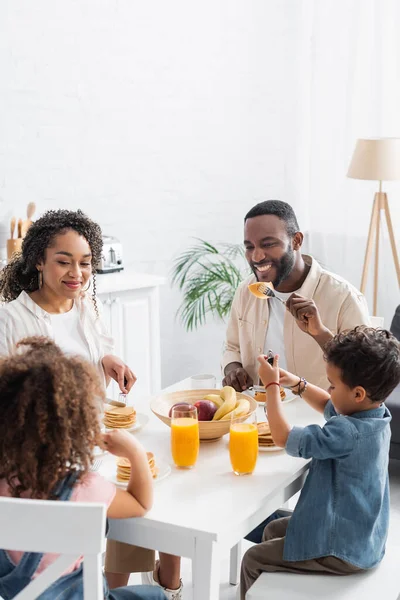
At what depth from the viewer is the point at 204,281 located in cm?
444

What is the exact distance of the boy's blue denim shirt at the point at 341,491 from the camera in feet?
5.75

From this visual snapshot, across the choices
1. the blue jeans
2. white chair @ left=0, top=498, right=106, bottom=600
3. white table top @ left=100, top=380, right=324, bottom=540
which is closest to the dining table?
white table top @ left=100, top=380, right=324, bottom=540

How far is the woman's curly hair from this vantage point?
4.36ft

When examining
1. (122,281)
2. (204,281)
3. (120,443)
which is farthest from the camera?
(204,281)

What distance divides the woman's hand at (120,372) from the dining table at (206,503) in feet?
0.83

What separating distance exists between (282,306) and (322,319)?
156mm

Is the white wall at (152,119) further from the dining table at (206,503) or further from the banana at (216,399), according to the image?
the dining table at (206,503)

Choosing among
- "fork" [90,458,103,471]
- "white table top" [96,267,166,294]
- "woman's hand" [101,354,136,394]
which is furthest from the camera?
"white table top" [96,267,166,294]

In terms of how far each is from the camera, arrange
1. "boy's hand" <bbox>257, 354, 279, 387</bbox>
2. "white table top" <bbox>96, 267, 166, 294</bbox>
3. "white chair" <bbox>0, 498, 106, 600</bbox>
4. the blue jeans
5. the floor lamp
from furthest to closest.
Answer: the floor lamp, "white table top" <bbox>96, 267, 166, 294</bbox>, "boy's hand" <bbox>257, 354, 279, 387</bbox>, the blue jeans, "white chair" <bbox>0, 498, 106, 600</bbox>

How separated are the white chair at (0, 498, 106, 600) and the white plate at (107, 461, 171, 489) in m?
0.48

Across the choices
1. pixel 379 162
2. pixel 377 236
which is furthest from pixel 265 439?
pixel 377 236

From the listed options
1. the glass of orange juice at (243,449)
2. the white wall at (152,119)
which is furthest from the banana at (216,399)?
the white wall at (152,119)

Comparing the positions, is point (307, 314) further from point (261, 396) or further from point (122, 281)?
point (122, 281)

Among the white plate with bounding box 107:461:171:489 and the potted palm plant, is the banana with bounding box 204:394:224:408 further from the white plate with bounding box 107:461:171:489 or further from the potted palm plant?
the potted palm plant
